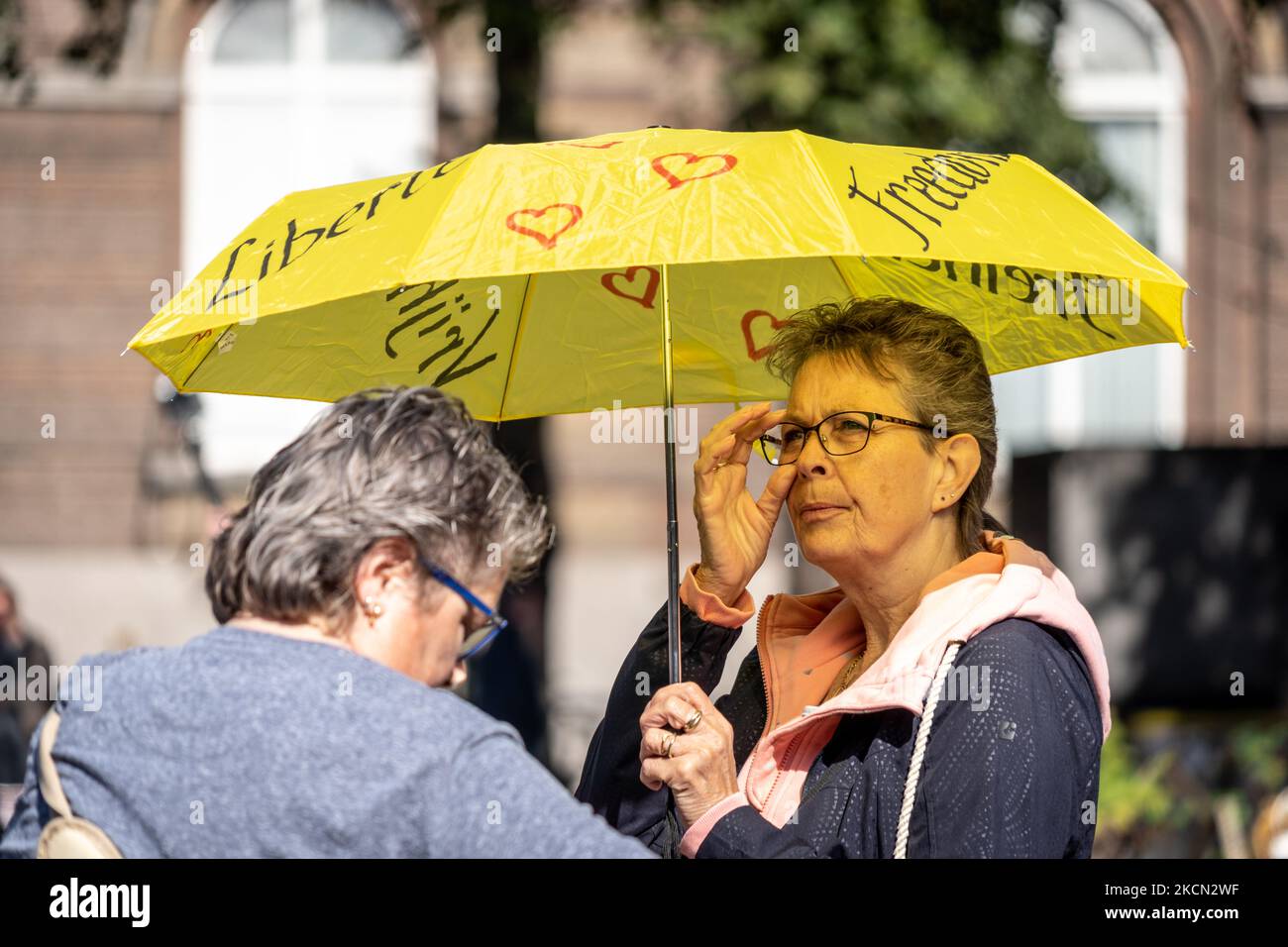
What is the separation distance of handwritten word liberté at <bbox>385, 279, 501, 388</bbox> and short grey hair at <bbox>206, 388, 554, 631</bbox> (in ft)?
3.24

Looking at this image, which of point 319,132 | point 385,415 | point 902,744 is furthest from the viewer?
point 319,132

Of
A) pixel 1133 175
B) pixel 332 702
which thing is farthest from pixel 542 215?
pixel 1133 175

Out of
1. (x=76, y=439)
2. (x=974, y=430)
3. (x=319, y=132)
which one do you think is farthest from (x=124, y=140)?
(x=974, y=430)

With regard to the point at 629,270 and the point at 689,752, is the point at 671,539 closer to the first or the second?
the point at 689,752

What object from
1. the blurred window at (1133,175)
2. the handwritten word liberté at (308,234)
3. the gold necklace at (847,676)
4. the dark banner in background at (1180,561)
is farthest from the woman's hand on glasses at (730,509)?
the blurred window at (1133,175)

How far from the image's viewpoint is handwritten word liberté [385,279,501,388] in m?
3.00

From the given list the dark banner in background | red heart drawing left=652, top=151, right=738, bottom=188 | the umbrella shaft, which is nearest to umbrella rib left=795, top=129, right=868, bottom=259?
red heart drawing left=652, top=151, right=738, bottom=188

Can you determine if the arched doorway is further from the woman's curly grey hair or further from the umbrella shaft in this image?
the woman's curly grey hair

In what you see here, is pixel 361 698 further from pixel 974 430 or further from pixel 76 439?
pixel 76 439

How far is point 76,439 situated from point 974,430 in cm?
913

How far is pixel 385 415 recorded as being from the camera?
76.9 inches

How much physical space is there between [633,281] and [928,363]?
0.74 m

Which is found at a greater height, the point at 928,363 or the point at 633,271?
the point at 633,271

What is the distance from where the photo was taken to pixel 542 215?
2.18 meters
